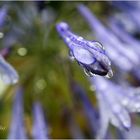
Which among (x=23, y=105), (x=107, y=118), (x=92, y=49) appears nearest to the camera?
(x=92, y=49)

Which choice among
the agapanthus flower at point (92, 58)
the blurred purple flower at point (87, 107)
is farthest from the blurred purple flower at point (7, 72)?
the blurred purple flower at point (87, 107)

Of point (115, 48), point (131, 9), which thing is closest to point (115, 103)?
point (115, 48)

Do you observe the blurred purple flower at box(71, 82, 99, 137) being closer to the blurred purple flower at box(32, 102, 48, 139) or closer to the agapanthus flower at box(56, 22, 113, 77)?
the blurred purple flower at box(32, 102, 48, 139)

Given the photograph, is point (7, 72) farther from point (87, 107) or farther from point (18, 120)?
point (87, 107)

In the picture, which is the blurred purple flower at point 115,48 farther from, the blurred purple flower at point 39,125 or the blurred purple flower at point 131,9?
the blurred purple flower at point 39,125

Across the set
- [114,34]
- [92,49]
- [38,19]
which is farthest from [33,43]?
[92,49]

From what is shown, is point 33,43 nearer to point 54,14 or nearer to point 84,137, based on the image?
point 54,14
